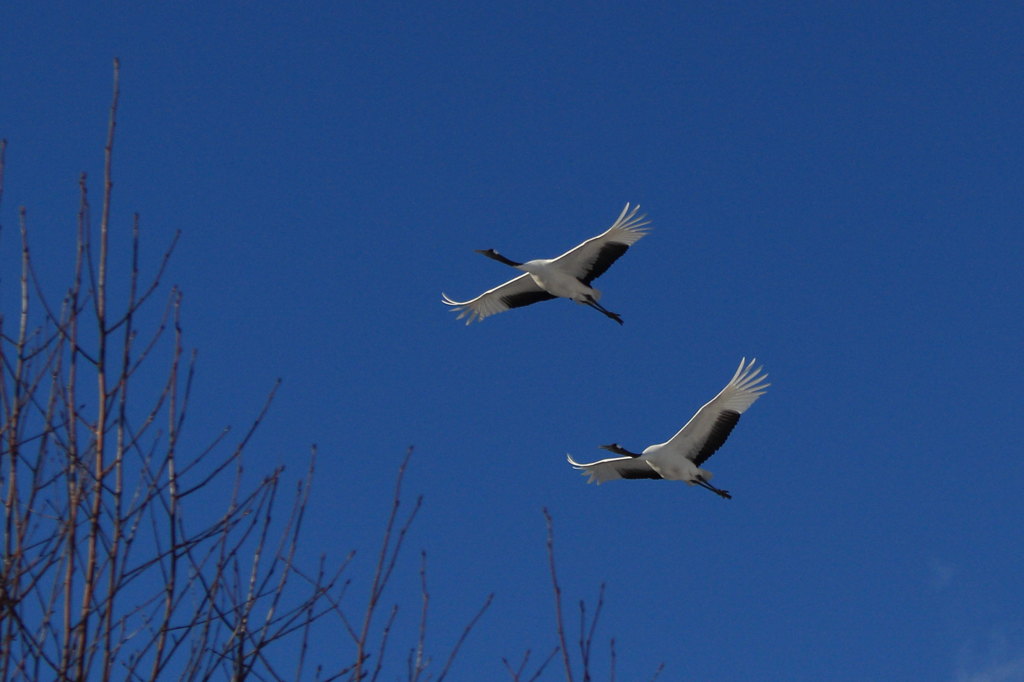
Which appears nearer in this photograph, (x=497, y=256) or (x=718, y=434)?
(x=718, y=434)

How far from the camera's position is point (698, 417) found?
14797mm

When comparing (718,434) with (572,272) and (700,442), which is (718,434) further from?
(572,272)

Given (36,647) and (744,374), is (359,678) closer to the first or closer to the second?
(36,647)

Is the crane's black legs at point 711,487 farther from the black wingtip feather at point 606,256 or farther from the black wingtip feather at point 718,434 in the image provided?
the black wingtip feather at point 606,256

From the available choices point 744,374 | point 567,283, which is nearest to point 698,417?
point 744,374

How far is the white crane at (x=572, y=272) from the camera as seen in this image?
16281 mm

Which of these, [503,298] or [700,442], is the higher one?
[503,298]

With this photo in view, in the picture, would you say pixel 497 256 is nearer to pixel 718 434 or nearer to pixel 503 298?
pixel 503 298

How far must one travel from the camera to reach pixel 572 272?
55.4ft

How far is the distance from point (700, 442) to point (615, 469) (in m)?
1.70

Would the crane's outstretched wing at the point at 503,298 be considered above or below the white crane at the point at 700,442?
above

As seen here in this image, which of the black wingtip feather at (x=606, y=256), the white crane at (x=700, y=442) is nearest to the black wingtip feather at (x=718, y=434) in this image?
the white crane at (x=700, y=442)

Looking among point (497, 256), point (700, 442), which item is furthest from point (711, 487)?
point (497, 256)

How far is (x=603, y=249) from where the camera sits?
53.9ft
